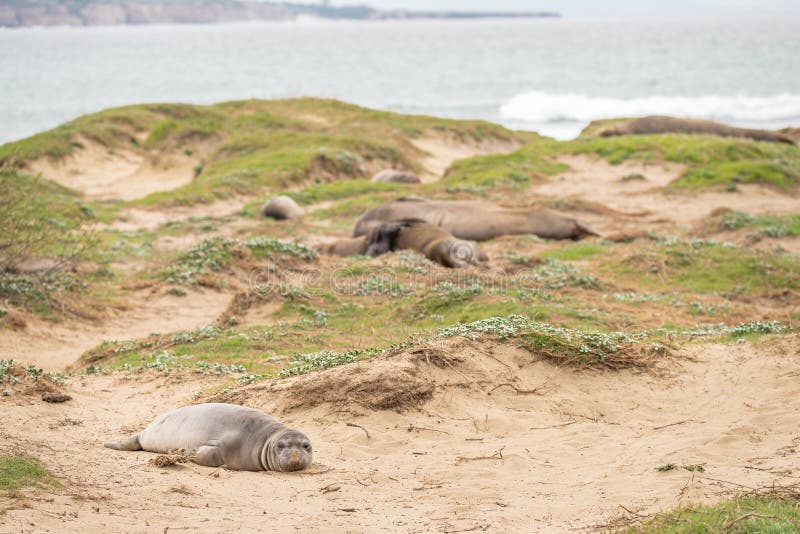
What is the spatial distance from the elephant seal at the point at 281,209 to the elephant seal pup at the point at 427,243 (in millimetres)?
4979

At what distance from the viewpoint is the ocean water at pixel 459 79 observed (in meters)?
72.4

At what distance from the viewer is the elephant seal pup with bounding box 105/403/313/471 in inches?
278

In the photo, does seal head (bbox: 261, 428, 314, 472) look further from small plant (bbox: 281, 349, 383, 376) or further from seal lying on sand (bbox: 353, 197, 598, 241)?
seal lying on sand (bbox: 353, 197, 598, 241)

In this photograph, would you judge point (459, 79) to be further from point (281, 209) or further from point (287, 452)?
point (287, 452)

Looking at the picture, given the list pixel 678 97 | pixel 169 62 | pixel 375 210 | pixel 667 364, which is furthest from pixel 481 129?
pixel 169 62

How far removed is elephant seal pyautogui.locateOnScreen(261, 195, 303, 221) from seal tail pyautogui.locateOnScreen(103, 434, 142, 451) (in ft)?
45.0

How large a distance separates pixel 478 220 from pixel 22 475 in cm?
1316

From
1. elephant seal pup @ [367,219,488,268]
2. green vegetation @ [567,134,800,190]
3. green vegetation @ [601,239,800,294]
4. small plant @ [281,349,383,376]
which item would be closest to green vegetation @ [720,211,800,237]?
green vegetation @ [601,239,800,294]

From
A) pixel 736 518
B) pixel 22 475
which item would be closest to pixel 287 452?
pixel 22 475

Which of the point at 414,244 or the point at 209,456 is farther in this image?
the point at 414,244

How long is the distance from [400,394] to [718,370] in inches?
128

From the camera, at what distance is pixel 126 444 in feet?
25.2

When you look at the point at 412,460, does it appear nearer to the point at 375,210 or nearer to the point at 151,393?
the point at 151,393

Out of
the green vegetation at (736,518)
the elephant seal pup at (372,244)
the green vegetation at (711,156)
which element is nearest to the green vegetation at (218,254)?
the elephant seal pup at (372,244)
